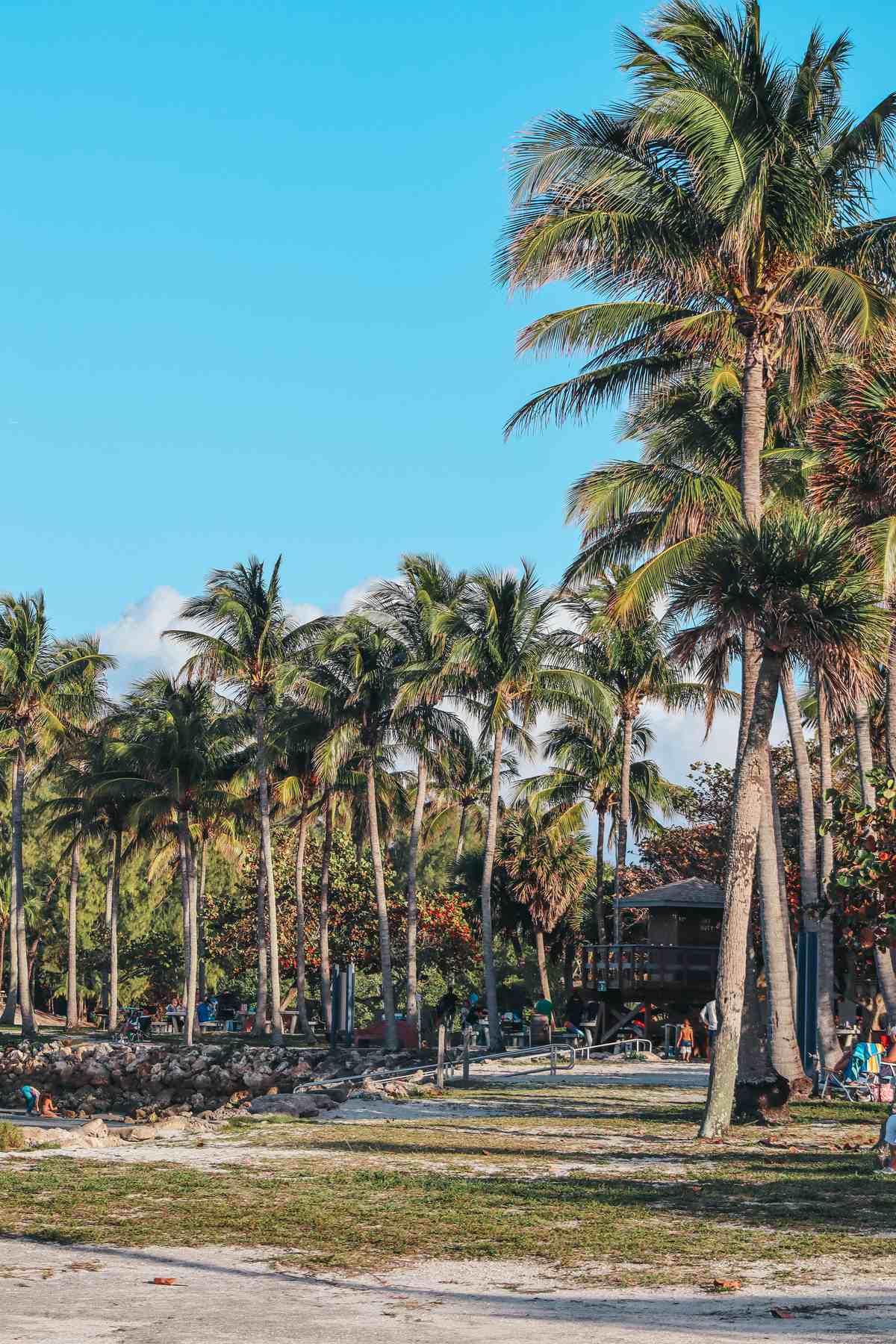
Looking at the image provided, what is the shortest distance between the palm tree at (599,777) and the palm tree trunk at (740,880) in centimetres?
2957

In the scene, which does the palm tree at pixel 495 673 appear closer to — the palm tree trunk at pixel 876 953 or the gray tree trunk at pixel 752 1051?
the palm tree trunk at pixel 876 953

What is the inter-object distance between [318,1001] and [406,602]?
32.6 metres

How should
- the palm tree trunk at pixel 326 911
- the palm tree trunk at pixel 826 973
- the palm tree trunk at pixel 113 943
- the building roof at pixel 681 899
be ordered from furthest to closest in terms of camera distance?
the palm tree trunk at pixel 113 943 < the palm tree trunk at pixel 326 911 < the building roof at pixel 681 899 < the palm tree trunk at pixel 826 973

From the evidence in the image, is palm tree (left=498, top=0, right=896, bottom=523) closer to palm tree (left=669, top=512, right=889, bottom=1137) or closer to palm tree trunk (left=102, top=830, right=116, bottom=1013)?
palm tree (left=669, top=512, right=889, bottom=1137)

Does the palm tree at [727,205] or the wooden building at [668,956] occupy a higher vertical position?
the palm tree at [727,205]

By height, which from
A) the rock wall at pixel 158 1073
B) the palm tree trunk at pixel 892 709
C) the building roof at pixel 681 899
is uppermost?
the palm tree trunk at pixel 892 709

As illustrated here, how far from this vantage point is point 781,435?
26812 millimetres

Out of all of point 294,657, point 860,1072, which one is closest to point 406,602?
point 294,657

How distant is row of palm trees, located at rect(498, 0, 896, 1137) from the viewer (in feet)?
57.0

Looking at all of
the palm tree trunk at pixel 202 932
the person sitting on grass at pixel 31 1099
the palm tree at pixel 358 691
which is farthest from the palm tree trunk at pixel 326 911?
the person sitting on grass at pixel 31 1099

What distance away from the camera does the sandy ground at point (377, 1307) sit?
305 inches

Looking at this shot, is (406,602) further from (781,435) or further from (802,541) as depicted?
(802,541)

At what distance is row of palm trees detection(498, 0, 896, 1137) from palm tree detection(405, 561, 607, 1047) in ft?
50.3

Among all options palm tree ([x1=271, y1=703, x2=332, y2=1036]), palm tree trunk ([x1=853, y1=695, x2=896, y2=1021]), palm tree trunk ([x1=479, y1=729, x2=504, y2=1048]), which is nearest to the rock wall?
palm tree trunk ([x1=479, y1=729, x2=504, y2=1048])
